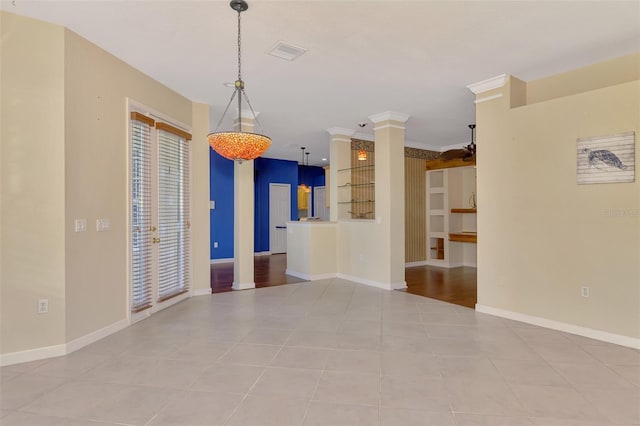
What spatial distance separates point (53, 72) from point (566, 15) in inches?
173

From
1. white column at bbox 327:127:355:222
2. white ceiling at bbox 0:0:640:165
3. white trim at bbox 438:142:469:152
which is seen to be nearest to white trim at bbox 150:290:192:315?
white ceiling at bbox 0:0:640:165

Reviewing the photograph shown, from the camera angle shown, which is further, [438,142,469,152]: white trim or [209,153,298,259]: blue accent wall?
[209,153,298,259]: blue accent wall

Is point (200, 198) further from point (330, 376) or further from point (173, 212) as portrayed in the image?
point (330, 376)

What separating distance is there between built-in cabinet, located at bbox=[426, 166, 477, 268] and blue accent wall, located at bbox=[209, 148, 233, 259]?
485cm

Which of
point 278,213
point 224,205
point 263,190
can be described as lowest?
point 278,213

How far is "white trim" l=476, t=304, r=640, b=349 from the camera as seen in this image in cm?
333

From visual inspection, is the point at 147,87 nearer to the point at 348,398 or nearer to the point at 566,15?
the point at 348,398

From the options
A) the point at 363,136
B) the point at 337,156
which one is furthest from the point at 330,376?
the point at 363,136

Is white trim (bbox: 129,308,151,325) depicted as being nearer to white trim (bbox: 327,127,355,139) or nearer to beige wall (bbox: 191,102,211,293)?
beige wall (bbox: 191,102,211,293)

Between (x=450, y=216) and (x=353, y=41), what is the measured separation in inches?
226

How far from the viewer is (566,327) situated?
3.72 meters

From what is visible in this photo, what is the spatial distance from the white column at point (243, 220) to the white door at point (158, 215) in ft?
2.68

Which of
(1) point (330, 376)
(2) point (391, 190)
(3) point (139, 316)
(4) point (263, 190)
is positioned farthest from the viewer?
(4) point (263, 190)

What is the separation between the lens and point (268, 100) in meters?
5.07
